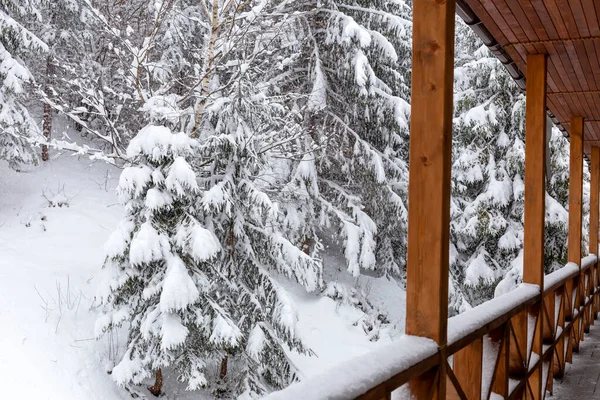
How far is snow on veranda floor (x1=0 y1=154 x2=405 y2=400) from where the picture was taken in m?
7.40

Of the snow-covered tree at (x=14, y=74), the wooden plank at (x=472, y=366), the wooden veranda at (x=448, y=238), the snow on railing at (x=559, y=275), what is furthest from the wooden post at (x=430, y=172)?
the snow-covered tree at (x=14, y=74)

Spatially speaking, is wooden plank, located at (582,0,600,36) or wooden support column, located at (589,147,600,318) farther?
wooden support column, located at (589,147,600,318)

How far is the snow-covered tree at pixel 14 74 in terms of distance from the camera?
1051cm

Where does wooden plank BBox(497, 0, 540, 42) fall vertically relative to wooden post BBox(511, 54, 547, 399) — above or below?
above

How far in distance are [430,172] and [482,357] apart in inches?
45.9

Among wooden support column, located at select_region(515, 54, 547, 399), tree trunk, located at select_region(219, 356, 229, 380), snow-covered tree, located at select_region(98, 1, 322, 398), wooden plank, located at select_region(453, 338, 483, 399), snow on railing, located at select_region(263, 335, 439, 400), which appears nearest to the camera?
snow on railing, located at select_region(263, 335, 439, 400)

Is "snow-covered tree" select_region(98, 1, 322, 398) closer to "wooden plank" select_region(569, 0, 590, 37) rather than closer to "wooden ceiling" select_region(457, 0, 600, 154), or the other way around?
"wooden ceiling" select_region(457, 0, 600, 154)

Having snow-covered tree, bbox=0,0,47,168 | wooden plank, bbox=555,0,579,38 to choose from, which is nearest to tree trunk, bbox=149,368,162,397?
snow-covered tree, bbox=0,0,47,168

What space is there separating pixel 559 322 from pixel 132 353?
5.11m

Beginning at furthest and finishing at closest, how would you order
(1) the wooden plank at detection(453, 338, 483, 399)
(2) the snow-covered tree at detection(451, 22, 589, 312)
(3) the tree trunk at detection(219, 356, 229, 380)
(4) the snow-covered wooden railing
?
(2) the snow-covered tree at detection(451, 22, 589, 312) → (3) the tree trunk at detection(219, 356, 229, 380) → (1) the wooden plank at detection(453, 338, 483, 399) → (4) the snow-covered wooden railing

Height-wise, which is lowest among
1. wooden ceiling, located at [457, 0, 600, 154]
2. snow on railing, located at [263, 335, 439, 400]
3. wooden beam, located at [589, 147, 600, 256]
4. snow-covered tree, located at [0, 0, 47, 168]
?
snow on railing, located at [263, 335, 439, 400]

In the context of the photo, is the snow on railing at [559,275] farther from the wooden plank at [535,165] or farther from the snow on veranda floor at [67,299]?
the snow on veranda floor at [67,299]

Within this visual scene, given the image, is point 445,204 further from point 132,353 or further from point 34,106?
point 34,106

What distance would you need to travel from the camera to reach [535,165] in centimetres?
397
